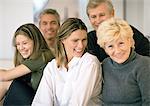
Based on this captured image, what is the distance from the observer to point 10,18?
1.85m

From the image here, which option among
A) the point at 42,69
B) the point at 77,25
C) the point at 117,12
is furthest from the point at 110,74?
the point at 117,12

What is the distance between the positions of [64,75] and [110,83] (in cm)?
24

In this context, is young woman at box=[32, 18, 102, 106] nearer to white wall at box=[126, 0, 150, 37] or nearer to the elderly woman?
the elderly woman

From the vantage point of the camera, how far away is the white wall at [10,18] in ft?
5.95

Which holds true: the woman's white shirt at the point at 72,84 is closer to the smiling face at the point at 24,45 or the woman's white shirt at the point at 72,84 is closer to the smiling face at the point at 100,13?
the smiling face at the point at 24,45

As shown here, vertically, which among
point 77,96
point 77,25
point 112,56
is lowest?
point 77,96

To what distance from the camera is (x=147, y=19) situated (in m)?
1.91

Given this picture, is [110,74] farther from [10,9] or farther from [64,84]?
[10,9]

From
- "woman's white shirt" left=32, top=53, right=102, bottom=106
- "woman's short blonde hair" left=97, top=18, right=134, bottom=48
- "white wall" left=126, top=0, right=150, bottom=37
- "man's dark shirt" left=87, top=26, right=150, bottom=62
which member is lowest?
"woman's white shirt" left=32, top=53, right=102, bottom=106

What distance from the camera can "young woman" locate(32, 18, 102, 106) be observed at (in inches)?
49.7

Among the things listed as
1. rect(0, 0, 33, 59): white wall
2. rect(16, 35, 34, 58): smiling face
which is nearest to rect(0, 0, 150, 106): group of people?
rect(16, 35, 34, 58): smiling face

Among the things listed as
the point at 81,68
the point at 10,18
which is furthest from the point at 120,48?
the point at 10,18

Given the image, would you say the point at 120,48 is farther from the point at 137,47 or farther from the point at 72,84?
the point at 137,47

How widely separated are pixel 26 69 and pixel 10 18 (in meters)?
0.51
